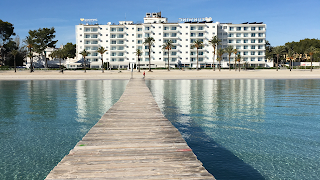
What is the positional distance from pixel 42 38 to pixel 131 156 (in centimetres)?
14170

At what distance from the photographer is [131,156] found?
689cm

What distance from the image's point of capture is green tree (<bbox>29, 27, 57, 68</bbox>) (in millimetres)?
129750

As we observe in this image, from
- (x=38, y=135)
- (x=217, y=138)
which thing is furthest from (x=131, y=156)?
(x=38, y=135)

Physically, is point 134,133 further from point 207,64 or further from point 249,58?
point 249,58

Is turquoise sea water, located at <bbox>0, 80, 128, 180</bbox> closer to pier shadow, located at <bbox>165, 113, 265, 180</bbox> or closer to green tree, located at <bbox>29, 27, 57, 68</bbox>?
pier shadow, located at <bbox>165, 113, 265, 180</bbox>

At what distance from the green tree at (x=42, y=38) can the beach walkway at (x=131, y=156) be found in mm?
134850

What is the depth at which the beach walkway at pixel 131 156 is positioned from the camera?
228 inches

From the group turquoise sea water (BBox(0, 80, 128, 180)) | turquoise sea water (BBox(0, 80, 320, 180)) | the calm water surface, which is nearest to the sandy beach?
turquoise sea water (BBox(0, 80, 128, 180))

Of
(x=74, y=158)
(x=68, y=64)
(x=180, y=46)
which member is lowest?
(x=74, y=158)

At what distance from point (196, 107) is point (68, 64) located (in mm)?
120219

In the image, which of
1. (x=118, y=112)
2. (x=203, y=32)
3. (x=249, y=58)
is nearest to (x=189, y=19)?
(x=203, y=32)

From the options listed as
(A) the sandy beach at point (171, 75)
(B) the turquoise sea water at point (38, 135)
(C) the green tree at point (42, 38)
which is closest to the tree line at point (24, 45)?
(C) the green tree at point (42, 38)

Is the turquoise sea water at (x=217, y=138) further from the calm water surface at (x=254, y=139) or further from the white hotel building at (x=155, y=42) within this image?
the white hotel building at (x=155, y=42)

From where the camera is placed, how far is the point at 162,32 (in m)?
133
